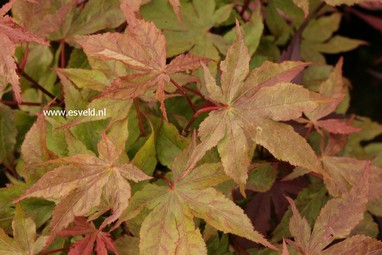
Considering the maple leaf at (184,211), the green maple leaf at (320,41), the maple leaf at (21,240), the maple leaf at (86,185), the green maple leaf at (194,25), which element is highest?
the green maple leaf at (194,25)

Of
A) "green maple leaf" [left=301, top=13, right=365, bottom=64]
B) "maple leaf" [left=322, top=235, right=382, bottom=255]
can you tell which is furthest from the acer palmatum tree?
"green maple leaf" [left=301, top=13, right=365, bottom=64]

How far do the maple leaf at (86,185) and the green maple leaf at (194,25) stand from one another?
343 millimetres

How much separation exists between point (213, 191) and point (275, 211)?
286mm

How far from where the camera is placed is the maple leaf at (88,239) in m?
0.68

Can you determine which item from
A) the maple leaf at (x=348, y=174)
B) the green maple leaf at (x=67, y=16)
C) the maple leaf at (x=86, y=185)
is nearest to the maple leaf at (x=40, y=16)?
the green maple leaf at (x=67, y=16)

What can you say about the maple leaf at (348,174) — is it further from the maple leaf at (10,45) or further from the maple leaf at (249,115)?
the maple leaf at (10,45)

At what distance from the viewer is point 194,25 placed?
3.26 feet

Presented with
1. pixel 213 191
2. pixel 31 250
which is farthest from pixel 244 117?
pixel 31 250

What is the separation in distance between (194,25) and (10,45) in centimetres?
42

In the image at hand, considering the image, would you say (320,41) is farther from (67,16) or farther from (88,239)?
(88,239)

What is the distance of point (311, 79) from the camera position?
3.56 ft

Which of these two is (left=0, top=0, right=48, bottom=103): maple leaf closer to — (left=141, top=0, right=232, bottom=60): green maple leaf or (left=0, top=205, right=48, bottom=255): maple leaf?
(left=0, top=205, right=48, bottom=255): maple leaf

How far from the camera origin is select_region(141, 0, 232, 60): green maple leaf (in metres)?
0.98

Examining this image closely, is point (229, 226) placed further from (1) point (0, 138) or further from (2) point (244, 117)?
(1) point (0, 138)
